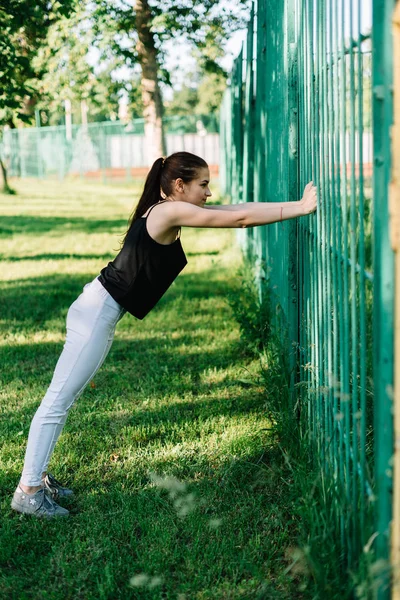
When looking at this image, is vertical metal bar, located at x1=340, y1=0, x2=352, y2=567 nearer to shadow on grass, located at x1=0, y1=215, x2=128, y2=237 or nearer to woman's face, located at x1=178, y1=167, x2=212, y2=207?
woman's face, located at x1=178, y1=167, x2=212, y2=207

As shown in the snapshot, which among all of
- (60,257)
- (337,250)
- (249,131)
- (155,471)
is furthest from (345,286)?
(60,257)

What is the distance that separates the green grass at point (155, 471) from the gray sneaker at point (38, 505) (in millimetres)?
51

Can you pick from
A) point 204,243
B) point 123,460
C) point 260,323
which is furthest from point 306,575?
point 204,243

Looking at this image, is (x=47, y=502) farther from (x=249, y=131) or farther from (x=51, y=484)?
(x=249, y=131)

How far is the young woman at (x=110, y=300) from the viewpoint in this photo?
3.66 m

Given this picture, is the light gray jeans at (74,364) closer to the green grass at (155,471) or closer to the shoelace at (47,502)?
the shoelace at (47,502)

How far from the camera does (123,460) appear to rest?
14.3 feet

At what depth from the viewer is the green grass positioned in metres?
3.17

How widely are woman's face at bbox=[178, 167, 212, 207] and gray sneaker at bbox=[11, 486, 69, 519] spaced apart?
1.56 m

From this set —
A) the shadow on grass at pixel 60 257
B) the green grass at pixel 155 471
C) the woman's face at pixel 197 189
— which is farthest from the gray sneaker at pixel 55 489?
the shadow on grass at pixel 60 257

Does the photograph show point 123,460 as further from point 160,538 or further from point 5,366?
point 5,366

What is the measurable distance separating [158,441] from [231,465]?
0.59 meters

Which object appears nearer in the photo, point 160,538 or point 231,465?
point 160,538

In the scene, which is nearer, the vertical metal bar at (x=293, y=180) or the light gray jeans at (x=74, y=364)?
the light gray jeans at (x=74, y=364)
